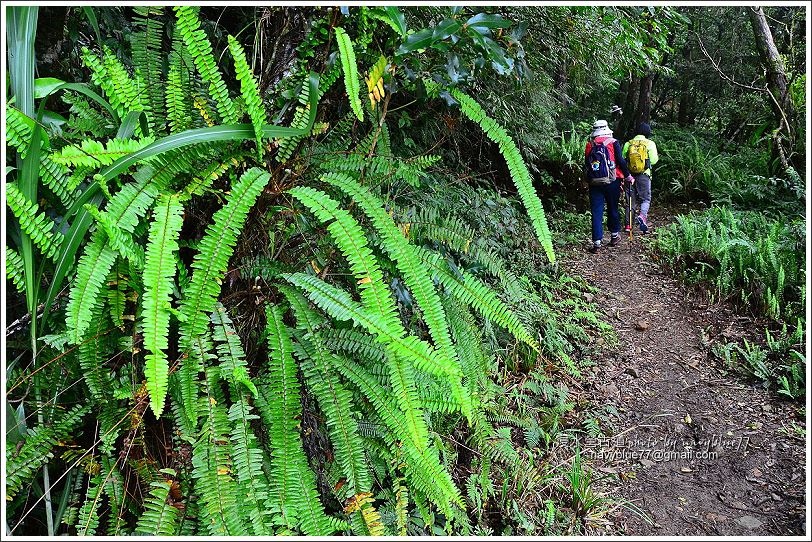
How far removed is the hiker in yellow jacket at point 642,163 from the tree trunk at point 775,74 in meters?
1.32

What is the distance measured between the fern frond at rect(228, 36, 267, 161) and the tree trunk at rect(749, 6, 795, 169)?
6256mm

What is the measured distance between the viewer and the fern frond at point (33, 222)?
1137mm

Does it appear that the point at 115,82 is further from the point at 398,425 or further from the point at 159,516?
the point at 398,425

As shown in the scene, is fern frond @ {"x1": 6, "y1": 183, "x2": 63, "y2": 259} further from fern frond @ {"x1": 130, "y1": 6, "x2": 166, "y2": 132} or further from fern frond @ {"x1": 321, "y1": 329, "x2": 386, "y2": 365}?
fern frond @ {"x1": 321, "y1": 329, "x2": 386, "y2": 365}

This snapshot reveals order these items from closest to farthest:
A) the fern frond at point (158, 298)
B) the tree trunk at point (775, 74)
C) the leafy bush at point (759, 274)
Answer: the fern frond at point (158, 298) → the leafy bush at point (759, 274) → the tree trunk at point (775, 74)

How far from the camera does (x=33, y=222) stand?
1167 mm

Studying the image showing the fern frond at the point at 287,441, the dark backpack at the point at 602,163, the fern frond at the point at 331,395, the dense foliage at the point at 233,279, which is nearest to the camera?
the dense foliage at the point at 233,279

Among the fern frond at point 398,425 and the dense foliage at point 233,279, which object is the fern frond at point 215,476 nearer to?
the dense foliage at point 233,279

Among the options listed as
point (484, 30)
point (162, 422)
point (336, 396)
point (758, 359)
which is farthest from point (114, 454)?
point (758, 359)

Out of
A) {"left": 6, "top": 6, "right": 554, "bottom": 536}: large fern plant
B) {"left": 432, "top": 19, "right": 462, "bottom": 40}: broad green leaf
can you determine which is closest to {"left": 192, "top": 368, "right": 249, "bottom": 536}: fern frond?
{"left": 6, "top": 6, "right": 554, "bottom": 536}: large fern plant

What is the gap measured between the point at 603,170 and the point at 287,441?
4.74 meters

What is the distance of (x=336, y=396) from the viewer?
57.5 inches

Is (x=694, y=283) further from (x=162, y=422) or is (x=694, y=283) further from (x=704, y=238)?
(x=162, y=422)

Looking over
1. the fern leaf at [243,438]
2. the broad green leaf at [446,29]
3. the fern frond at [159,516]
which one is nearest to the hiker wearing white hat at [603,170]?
the broad green leaf at [446,29]
